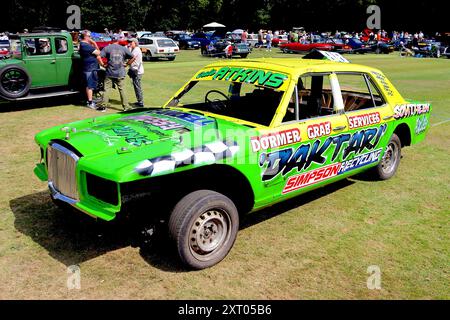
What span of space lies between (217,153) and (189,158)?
0.29 metres

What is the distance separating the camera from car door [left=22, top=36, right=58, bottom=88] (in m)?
10.6

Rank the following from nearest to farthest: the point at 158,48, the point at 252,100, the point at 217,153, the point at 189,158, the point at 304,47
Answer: the point at 189,158
the point at 217,153
the point at 252,100
the point at 158,48
the point at 304,47

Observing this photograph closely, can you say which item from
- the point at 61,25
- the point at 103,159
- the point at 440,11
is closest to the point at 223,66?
the point at 103,159

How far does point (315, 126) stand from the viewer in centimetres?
462

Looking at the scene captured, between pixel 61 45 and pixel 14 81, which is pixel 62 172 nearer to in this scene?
pixel 14 81

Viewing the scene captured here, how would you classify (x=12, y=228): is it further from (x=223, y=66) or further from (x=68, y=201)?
(x=223, y=66)

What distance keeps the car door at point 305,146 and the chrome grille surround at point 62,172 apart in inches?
67.1

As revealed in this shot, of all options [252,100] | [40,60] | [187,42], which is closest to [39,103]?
[40,60]

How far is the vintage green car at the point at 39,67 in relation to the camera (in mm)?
10172

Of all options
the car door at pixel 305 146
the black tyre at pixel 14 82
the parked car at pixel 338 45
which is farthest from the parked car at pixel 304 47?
the car door at pixel 305 146

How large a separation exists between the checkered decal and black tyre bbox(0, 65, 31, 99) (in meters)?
8.20

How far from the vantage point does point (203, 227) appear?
3822 mm

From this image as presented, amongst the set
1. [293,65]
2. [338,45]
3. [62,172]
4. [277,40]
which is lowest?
[62,172]

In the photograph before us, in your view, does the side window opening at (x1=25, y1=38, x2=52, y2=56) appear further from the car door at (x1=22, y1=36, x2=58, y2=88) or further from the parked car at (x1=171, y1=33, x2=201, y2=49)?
the parked car at (x1=171, y1=33, x2=201, y2=49)
